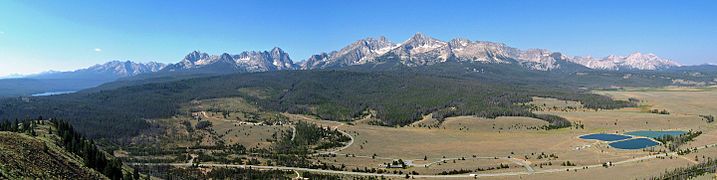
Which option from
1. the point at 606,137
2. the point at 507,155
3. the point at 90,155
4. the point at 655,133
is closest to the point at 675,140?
the point at 606,137

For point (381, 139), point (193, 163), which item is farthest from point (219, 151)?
point (381, 139)

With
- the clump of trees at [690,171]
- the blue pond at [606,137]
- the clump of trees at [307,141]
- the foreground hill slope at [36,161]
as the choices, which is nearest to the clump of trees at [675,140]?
the blue pond at [606,137]

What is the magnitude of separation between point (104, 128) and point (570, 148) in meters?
158

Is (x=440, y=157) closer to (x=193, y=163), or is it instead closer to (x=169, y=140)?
(x=193, y=163)

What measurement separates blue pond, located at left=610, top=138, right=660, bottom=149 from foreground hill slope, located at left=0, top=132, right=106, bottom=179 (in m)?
146

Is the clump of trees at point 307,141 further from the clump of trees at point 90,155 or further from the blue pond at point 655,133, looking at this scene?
the blue pond at point 655,133

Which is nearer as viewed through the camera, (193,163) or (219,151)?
(193,163)

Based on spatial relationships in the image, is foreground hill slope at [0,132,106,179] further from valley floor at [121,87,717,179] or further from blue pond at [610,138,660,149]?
blue pond at [610,138,660,149]

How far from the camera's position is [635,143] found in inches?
6718

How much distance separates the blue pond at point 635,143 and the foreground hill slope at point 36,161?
146 metres

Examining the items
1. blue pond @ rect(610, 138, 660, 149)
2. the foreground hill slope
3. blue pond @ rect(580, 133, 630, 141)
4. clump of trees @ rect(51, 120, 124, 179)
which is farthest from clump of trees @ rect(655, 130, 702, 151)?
the foreground hill slope

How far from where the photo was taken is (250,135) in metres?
197

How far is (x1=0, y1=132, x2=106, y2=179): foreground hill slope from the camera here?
58888mm

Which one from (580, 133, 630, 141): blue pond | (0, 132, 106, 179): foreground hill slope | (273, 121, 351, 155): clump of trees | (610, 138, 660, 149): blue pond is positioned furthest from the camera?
(580, 133, 630, 141): blue pond
